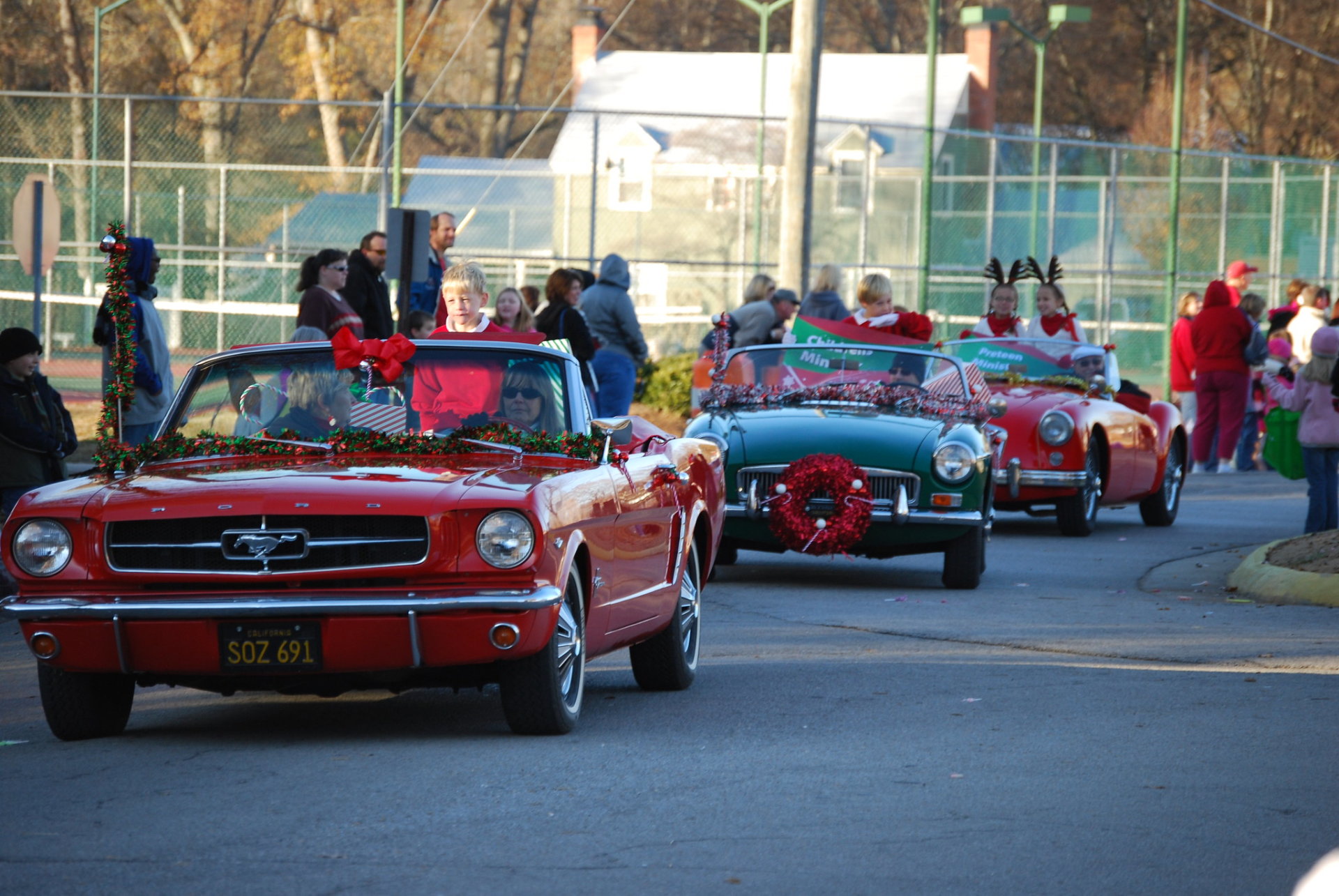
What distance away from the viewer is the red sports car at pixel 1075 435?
1517 centimetres

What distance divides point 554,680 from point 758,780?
2.87ft

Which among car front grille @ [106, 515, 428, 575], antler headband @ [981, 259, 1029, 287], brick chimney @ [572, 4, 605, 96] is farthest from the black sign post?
brick chimney @ [572, 4, 605, 96]

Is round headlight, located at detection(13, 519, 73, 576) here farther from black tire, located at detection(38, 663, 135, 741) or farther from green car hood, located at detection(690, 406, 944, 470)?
green car hood, located at detection(690, 406, 944, 470)

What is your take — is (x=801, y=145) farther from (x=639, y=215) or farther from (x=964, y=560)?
(x=639, y=215)

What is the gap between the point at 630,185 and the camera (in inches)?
1624

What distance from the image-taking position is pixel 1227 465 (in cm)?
2411

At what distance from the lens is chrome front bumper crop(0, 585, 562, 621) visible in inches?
252

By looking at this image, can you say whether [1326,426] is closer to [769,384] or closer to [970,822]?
[769,384]

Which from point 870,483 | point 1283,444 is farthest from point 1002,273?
point 870,483

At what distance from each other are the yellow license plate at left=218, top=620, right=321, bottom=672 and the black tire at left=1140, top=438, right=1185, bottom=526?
38.1 feet

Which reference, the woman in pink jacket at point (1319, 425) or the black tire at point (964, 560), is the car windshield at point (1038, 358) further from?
the black tire at point (964, 560)

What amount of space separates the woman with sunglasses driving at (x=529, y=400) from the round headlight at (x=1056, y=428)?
317 inches

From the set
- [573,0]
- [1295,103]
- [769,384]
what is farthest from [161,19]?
[769,384]

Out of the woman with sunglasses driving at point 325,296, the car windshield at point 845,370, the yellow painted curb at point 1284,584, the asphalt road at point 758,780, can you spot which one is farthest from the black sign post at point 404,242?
the yellow painted curb at point 1284,584
